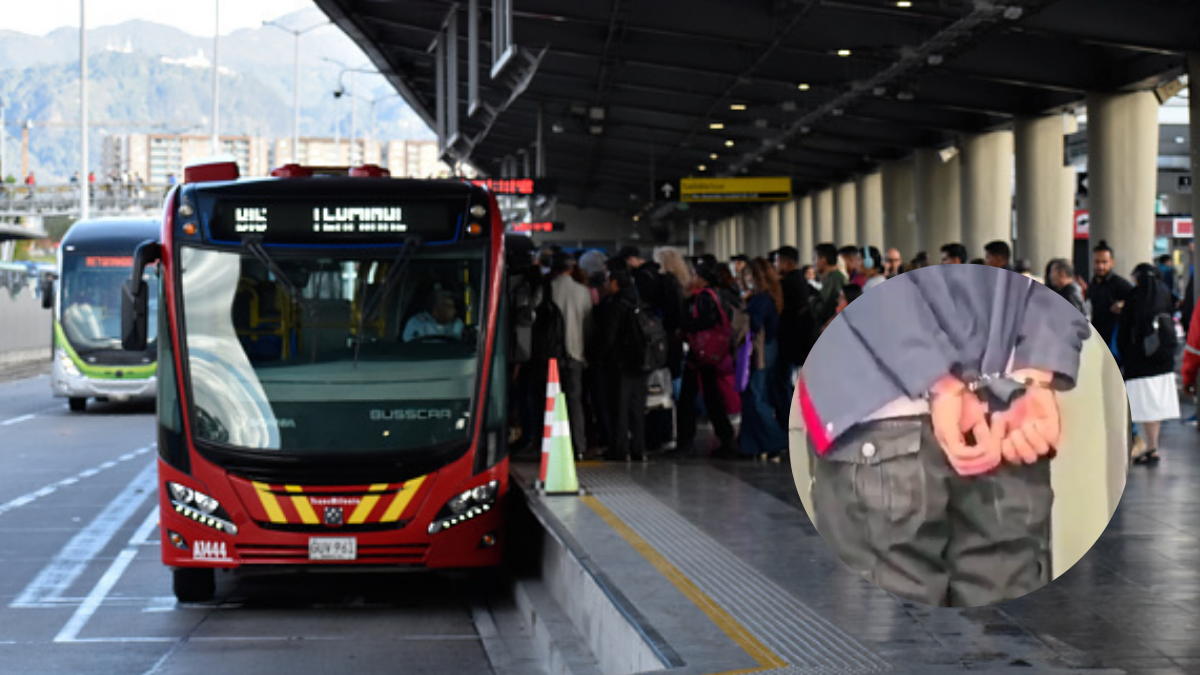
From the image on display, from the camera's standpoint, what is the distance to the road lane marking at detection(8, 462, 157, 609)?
1171 centimetres

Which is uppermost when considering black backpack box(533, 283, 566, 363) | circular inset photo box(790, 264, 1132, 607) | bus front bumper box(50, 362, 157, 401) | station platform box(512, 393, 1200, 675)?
black backpack box(533, 283, 566, 363)

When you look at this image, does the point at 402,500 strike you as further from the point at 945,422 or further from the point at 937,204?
the point at 937,204

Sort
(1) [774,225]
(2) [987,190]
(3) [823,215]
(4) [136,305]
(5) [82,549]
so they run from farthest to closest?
(1) [774,225], (3) [823,215], (2) [987,190], (5) [82,549], (4) [136,305]

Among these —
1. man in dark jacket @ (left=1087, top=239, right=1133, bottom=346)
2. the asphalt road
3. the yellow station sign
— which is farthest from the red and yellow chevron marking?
the yellow station sign

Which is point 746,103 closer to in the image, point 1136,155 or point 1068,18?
point 1136,155

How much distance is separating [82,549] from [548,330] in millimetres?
4728

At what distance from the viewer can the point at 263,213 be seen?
40.0 ft

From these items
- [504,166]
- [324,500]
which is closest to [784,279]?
[324,500]

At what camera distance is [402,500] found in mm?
11484

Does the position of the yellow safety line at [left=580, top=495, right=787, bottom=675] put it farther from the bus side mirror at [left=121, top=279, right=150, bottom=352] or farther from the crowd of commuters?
the crowd of commuters

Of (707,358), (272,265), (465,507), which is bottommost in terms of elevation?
(465,507)

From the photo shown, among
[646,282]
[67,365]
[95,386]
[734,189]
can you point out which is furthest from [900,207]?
[646,282]

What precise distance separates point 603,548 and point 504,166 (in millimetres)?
65119

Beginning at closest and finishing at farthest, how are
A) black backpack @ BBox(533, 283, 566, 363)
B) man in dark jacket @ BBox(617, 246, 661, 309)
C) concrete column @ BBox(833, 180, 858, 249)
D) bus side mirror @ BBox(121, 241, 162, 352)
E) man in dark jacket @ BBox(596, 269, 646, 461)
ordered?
bus side mirror @ BBox(121, 241, 162, 352), man in dark jacket @ BBox(596, 269, 646, 461), black backpack @ BBox(533, 283, 566, 363), man in dark jacket @ BBox(617, 246, 661, 309), concrete column @ BBox(833, 180, 858, 249)
